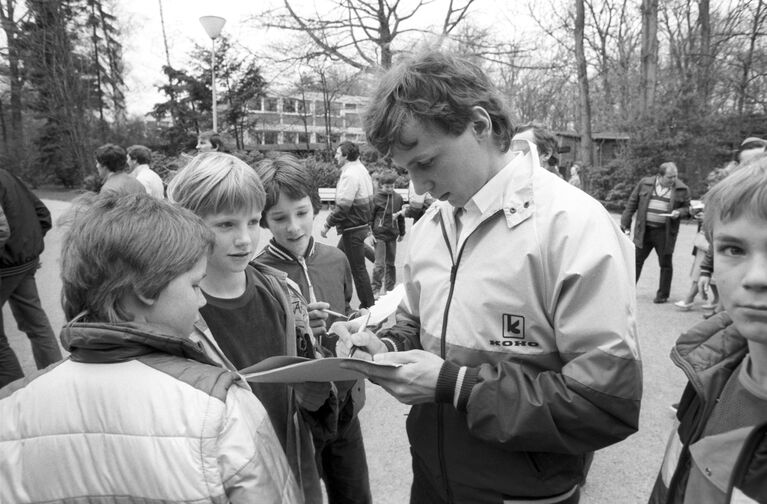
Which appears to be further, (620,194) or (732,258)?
(620,194)

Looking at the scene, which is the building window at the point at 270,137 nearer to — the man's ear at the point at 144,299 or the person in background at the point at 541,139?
the person in background at the point at 541,139

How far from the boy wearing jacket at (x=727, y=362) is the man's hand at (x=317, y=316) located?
4.15ft

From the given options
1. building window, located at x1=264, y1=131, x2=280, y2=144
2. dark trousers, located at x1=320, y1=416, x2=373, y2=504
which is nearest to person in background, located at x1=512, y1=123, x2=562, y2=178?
dark trousers, located at x1=320, y1=416, x2=373, y2=504

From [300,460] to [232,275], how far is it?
0.67 meters

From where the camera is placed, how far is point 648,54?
17500mm

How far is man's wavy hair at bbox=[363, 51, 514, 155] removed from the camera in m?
1.45

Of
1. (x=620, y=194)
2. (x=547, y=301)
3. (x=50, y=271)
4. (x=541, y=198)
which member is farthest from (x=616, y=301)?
(x=620, y=194)

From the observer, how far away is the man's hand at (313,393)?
1.76 metres

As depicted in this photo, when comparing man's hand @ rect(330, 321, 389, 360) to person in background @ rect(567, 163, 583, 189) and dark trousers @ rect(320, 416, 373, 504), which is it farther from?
person in background @ rect(567, 163, 583, 189)

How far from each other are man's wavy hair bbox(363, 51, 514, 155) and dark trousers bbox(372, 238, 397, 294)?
5.66 m

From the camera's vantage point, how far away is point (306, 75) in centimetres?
2480

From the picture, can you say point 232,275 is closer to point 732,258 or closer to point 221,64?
point 732,258

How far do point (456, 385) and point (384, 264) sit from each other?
599 cm

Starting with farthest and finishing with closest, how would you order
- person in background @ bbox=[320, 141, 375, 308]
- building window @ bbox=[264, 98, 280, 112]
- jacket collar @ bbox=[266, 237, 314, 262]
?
building window @ bbox=[264, 98, 280, 112] → person in background @ bbox=[320, 141, 375, 308] → jacket collar @ bbox=[266, 237, 314, 262]
